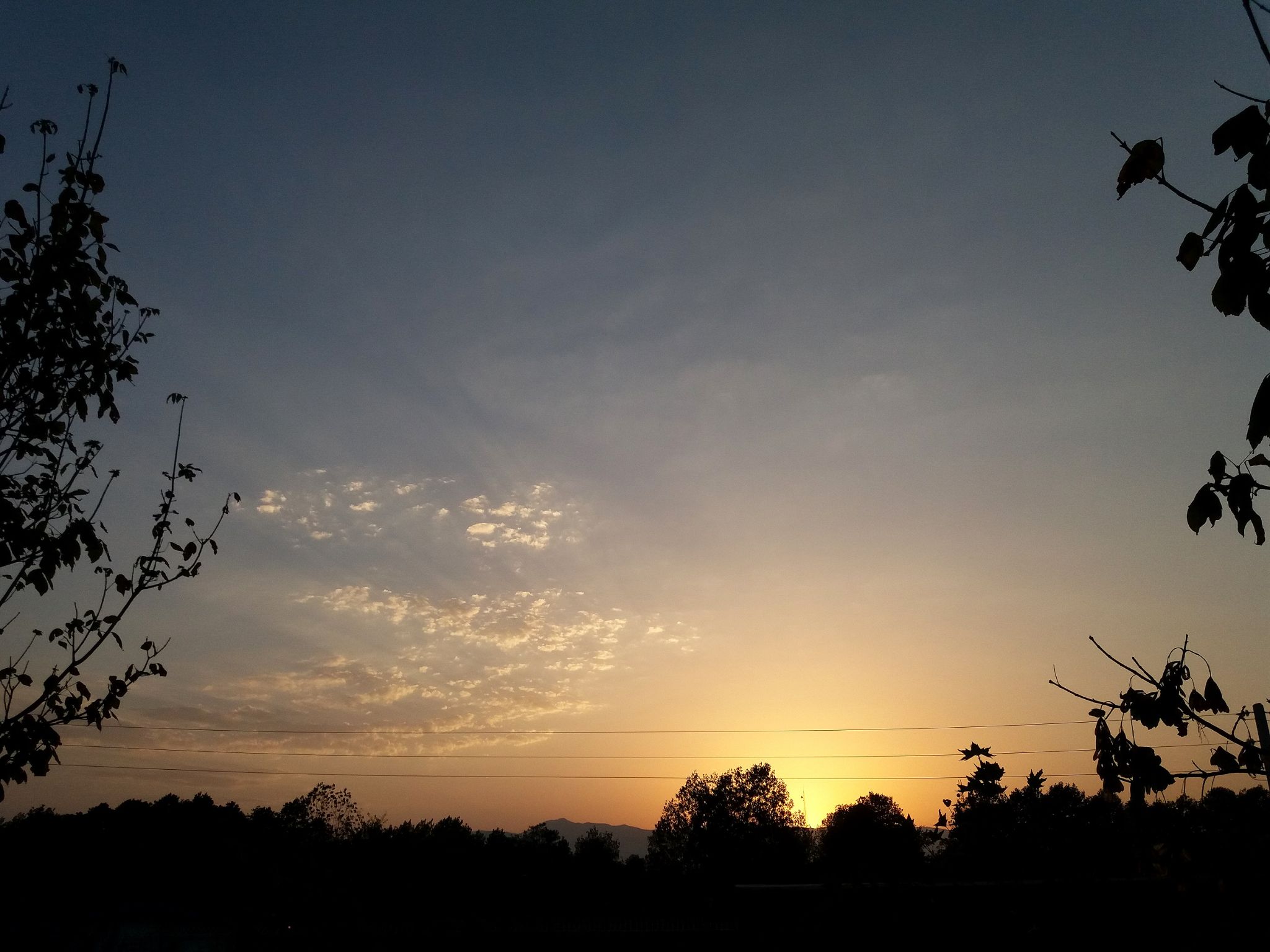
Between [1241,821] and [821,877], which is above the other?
[1241,821]

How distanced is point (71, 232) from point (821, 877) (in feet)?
24.1

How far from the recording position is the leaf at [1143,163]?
2.49 m

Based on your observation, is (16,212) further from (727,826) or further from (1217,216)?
(727,826)

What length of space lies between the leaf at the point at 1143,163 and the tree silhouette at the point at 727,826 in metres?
90.5

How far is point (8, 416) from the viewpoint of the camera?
15.6ft

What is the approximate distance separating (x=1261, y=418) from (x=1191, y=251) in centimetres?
61

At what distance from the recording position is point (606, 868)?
61.1 m

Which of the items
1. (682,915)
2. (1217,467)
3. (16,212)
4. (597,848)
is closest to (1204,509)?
(1217,467)

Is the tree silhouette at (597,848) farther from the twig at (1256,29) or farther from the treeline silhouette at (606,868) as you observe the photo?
the twig at (1256,29)

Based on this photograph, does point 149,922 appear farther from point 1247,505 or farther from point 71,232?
point 1247,505

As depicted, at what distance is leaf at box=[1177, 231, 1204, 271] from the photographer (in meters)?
2.23

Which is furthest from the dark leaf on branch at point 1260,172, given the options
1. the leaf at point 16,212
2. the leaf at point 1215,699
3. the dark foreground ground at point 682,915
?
the leaf at point 16,212

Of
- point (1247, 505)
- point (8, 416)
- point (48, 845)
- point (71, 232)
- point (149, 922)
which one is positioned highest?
point (71, 232)

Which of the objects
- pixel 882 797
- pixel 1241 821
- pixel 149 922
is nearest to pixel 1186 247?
pixel 1241 821
